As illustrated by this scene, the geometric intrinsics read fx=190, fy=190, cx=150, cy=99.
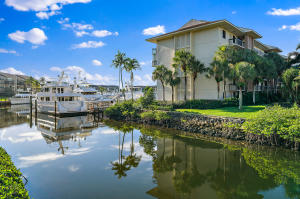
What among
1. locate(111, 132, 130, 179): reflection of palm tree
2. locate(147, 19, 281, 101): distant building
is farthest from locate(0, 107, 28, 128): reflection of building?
locate(147, 19, 281, 101): distant building

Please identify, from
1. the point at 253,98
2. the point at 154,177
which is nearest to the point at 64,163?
the point at 154,177

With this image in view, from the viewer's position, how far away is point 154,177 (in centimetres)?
899

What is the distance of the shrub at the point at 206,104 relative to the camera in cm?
2447

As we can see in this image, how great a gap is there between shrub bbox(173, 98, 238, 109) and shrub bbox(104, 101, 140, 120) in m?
5.52

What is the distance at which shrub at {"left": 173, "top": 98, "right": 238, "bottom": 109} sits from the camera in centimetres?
2447

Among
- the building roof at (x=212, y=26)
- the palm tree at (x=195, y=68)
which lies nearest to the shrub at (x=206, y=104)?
the palm tree at (x=195, y=68)

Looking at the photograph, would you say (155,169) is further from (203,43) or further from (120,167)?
(203,43)

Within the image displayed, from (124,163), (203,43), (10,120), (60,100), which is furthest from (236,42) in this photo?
(10,120)

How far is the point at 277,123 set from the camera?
488 inches

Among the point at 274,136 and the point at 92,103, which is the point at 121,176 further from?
the point at 92,103

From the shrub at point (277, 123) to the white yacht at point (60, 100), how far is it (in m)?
28.1

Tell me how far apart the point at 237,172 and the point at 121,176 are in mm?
5648

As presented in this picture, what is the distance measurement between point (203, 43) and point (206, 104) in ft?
31.6

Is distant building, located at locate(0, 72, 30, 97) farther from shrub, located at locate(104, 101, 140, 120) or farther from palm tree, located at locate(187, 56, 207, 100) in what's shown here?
palm tree, located at locate(187, 56, 207, 100)
